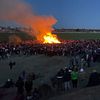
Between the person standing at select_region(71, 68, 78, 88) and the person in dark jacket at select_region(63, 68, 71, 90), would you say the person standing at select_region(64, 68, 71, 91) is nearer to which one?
the person in dark jacket at select_region(63, 68, 71, 90)

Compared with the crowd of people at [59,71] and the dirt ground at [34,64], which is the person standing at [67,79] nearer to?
the crowd of people at [59,71]

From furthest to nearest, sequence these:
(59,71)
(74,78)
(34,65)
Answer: (34,65) < (59,71) < (74,78)

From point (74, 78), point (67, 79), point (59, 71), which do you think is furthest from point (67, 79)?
point (59, 71)

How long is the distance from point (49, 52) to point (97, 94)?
26.5 m

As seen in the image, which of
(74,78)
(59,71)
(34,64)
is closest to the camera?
(74,78)

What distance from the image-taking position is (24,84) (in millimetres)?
17188

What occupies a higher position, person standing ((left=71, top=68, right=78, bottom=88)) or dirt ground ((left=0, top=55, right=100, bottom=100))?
person standing ((left=71, top=68, right=78, bottom=88))

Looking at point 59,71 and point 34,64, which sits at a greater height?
point 59,71

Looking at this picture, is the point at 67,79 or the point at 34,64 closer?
the point at 67,79

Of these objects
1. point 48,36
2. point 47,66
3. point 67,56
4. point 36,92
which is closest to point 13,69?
point 47,66

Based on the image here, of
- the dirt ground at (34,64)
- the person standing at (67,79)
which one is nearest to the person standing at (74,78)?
the person standing at (67,79)

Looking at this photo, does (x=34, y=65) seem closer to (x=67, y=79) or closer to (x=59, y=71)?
(x=59, y=71)

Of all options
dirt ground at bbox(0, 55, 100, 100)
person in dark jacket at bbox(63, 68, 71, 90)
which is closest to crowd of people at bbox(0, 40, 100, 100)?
person in dark jacket at bbox(63, 68, 71, 90)

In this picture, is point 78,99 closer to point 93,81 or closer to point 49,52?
point 93,81
